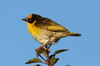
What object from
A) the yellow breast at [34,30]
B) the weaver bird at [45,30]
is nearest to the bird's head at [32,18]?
the weaver bird at [45,30]

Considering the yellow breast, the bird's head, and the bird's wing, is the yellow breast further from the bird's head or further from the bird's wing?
the bird's wing

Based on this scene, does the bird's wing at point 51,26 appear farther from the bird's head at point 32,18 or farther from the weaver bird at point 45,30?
the bird's head at point 32,18

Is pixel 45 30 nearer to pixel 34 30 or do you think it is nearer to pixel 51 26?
pixel 51 26

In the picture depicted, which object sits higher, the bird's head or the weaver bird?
the bird's head

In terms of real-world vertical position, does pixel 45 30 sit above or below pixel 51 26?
above

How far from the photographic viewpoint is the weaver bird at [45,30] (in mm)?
3477

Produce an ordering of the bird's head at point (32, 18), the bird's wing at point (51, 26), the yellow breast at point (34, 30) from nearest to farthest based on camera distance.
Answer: the bird's wing at point (51, 26)
the bird's head at point (32, 18)
the yellow breast at point (34, 30)

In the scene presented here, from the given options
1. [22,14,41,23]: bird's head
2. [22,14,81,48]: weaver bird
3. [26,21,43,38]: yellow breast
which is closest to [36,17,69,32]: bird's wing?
[22,14,81,48]: weaver bird

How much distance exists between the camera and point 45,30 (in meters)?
3.71

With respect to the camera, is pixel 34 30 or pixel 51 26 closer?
pixel 51 26

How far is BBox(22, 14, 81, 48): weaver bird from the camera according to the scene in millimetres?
3477

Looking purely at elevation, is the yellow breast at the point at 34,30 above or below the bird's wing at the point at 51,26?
above

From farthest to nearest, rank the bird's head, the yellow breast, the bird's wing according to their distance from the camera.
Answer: the yellow breast < the bird's head < the bird's wing

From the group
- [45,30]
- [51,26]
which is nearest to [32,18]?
[45,30]
